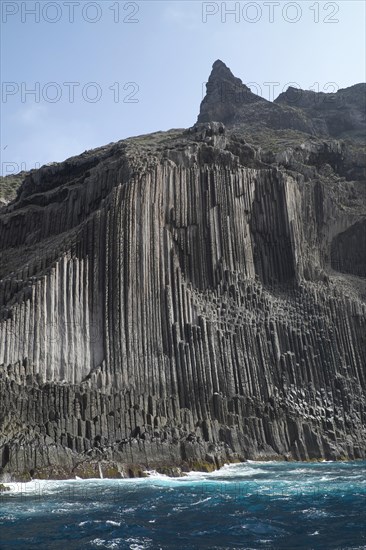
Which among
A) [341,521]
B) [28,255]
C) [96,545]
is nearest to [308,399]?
[28,255]

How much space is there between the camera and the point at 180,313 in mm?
43094

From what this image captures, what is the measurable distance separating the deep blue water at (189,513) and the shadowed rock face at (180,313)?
4557 mm

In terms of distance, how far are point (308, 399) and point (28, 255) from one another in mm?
22523

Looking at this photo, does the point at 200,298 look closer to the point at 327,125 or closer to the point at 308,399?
the point at 308,399

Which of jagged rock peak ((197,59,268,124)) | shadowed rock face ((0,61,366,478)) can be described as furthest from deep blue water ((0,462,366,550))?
jagged rock peak ((197,59,268,124))

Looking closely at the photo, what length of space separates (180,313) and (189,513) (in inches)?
906

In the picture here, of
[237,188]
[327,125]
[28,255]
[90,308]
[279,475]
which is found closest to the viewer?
[279,475]

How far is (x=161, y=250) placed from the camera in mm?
44312

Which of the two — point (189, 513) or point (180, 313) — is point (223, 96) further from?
point (189, 513)

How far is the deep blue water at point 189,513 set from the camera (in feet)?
54.4

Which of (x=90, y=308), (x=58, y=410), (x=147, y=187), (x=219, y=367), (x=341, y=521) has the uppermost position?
(x=147, y=187)

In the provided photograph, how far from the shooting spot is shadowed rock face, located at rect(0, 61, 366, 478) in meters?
34.3

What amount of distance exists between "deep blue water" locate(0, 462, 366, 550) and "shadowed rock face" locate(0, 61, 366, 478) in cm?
456

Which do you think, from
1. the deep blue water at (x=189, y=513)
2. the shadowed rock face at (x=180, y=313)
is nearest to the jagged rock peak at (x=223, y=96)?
the shadowed rock face at (x=180, y=313)
